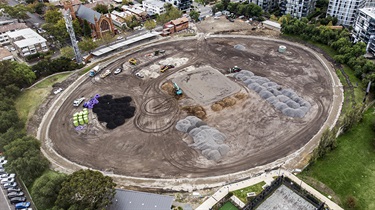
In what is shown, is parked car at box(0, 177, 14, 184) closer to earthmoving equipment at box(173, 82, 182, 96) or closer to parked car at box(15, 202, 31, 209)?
parked car at box(15, 202, 31, 209)

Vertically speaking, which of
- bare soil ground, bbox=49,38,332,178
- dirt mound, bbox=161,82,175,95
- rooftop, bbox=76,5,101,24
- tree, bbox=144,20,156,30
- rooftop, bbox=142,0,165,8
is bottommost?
bare soil ground, bbox=49,38,332,178

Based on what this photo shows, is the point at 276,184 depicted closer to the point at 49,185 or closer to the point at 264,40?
the point at 49,185

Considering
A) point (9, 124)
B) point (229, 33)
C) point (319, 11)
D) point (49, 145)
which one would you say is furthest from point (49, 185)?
point (319, 11)

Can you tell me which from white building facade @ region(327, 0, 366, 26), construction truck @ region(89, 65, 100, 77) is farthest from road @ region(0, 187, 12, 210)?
white building facade @ region(327, 0, 366, 26)

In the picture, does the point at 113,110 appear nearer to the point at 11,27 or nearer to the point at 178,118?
the point at 178,118

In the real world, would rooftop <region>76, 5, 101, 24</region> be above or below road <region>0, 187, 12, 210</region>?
above

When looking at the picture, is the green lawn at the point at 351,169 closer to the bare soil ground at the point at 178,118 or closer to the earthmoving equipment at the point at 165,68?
the bare soil ground at the point at 178,118

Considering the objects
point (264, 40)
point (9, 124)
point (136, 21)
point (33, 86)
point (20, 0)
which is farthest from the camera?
point (20, 0)
